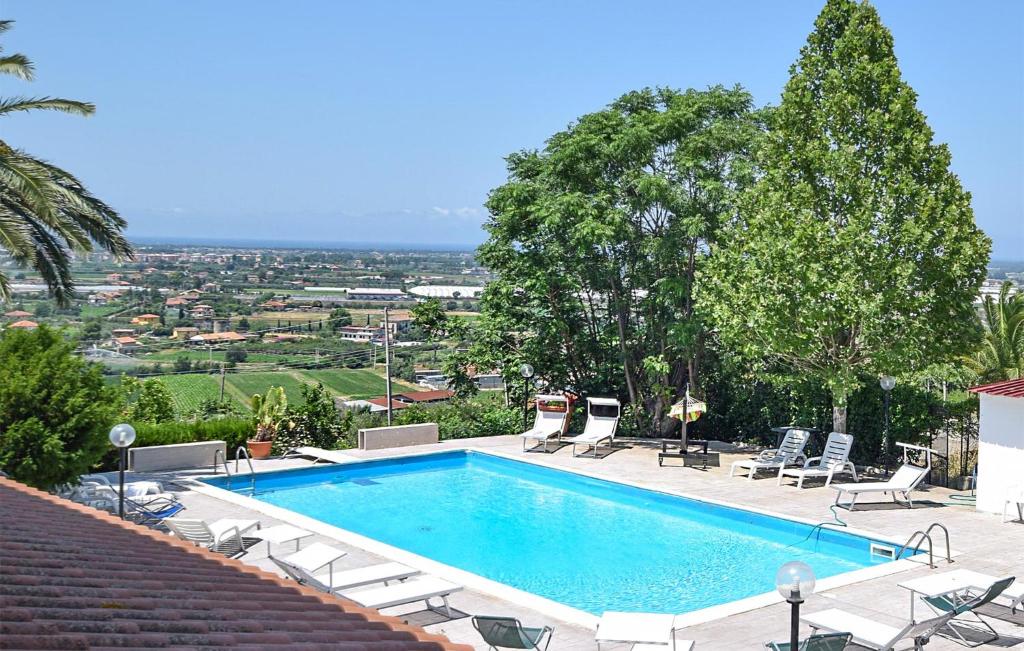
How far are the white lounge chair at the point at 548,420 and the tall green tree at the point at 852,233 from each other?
15.0 feet

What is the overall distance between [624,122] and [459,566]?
11316mm

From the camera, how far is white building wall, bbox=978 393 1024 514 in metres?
13.5

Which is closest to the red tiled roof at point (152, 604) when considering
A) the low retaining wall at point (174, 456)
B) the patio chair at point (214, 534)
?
the patio chair at point (214, 534)

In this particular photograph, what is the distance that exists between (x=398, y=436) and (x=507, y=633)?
12882 mm

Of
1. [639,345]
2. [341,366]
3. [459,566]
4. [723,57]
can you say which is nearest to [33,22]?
[459,566]

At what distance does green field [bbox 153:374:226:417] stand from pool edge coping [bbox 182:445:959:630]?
44.4 feet

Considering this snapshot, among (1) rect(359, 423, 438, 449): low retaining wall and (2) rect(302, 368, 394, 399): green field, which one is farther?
(2) rect(302, 368, 394, 399): green field

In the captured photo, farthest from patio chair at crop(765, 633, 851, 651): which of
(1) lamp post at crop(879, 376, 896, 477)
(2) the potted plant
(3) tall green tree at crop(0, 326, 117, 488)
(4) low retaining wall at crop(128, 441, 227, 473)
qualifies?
(2) the potted plant

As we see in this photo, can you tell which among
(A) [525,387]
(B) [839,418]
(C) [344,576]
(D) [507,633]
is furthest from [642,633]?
(A) [525,387]

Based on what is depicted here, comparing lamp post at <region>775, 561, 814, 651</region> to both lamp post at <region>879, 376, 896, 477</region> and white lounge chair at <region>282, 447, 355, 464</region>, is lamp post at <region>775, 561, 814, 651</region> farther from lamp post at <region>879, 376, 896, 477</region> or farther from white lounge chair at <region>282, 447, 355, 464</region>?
white lounge chair at <region>282, 447, 355, 464</region>

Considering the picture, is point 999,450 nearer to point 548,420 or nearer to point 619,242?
point 619,242

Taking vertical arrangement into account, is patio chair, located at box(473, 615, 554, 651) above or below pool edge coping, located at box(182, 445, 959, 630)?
above

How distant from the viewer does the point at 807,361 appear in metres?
17.3

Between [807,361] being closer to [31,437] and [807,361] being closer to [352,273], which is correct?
[31,437]
